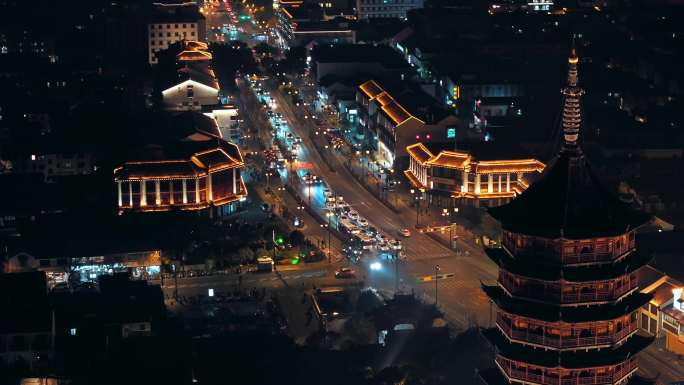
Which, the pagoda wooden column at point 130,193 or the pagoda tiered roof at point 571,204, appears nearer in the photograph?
the pagoda tiered roof at point 571,204

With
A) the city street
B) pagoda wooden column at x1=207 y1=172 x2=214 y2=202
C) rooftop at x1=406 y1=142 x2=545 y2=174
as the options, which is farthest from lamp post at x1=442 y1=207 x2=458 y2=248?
pagoda wooden column at x1=207 y1=172 x2=214 y2=202

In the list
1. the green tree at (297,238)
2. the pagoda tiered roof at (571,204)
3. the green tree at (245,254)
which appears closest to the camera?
the pagoda tiered roof at (571,204)

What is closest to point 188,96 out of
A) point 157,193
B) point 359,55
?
point 359,55

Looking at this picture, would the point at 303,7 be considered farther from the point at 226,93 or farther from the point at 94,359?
the point at 94,359

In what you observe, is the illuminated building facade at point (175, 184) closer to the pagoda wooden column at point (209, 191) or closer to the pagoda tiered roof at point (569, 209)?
the pagoda wooden column at point (209, 191)

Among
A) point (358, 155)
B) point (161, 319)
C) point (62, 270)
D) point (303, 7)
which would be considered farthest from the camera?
point (303, 7)

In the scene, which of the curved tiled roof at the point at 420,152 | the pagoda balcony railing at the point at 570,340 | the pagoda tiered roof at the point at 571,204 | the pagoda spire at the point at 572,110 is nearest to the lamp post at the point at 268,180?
the curved tiled roof at the point at 420,152

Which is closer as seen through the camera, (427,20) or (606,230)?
(606,230)

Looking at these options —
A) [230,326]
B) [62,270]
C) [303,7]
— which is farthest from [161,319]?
[303,7]
